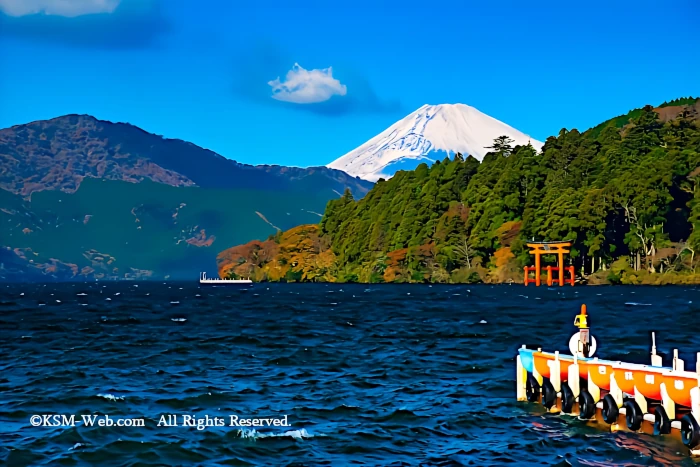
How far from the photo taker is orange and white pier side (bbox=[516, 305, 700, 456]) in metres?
27.2

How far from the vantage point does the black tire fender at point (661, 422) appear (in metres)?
28.0

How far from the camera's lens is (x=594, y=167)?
199 m

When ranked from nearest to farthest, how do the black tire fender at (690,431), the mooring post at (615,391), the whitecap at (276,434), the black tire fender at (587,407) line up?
the black tire fender at (690,431), the whitecap at (276,434), the mooring post at (615,391), the black tire fender at (587,407)

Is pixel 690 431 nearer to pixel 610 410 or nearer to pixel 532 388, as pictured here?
pixel 610 410

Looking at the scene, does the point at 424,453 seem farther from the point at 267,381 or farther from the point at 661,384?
the point at 267,381

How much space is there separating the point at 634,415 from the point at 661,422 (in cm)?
113

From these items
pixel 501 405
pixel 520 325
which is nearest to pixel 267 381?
pixel 501 405

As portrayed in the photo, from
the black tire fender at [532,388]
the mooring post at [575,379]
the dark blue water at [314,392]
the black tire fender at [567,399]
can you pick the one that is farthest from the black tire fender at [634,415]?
the black tire fender at [532,388]

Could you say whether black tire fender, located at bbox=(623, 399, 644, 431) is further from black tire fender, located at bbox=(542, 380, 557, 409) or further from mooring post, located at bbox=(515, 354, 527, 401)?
mooring post, located at bbox=(515, 354, 527, 401)

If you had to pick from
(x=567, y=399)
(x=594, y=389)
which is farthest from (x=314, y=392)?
(x=594, y=389)

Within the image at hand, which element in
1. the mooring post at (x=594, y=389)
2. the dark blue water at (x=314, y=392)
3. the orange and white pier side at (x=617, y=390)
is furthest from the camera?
the mooring post at (x=594, y=389)

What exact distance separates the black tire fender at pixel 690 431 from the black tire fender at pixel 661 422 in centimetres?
106

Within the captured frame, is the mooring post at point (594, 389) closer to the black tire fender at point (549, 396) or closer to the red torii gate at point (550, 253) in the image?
the black tire fender at point (549, 396)

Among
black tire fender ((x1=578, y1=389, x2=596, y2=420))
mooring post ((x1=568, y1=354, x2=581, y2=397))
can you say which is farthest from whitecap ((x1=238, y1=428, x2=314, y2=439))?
mooring post ((x1=568, y1=354, x2=581, y2=397))
